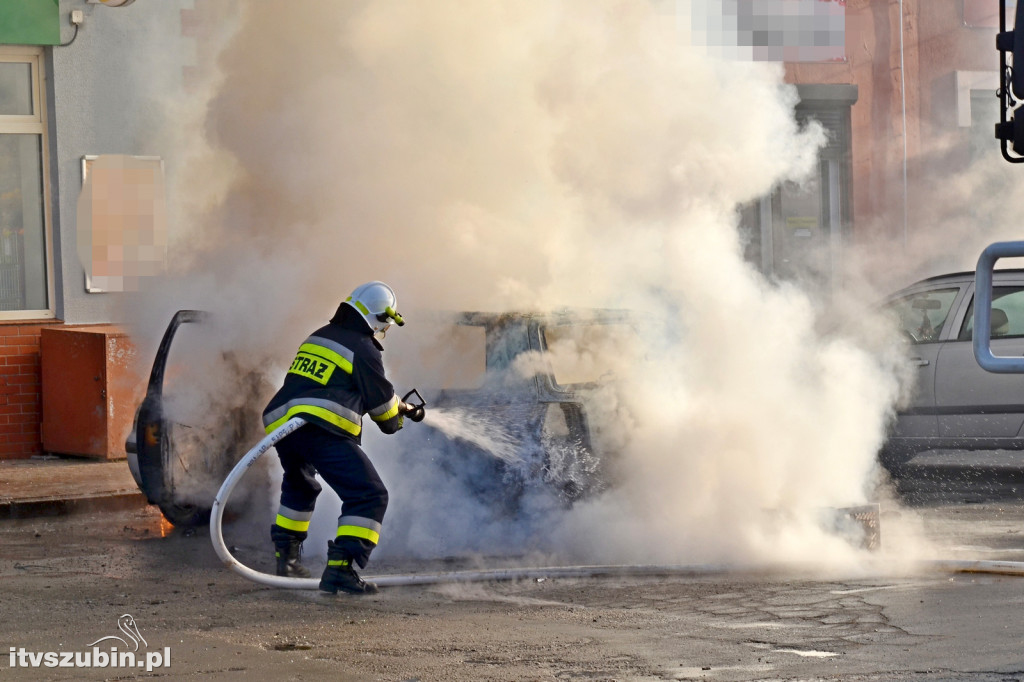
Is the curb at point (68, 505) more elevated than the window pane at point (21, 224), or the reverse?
the window pane at point (21, 224)

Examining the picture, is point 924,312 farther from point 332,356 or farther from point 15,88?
point 15,88

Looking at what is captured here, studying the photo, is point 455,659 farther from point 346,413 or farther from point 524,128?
point 524,128

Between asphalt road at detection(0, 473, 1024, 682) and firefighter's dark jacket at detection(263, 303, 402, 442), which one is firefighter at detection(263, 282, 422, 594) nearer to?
firefighter's dark jacket at detection(263, 303, 402, 442)

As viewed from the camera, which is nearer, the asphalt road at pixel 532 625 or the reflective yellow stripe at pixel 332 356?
the asphalt road at pixel 532 625

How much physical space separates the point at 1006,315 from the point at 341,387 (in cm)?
549

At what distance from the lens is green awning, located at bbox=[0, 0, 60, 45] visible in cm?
1179

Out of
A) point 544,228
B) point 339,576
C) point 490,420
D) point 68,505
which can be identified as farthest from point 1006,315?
point 68,505

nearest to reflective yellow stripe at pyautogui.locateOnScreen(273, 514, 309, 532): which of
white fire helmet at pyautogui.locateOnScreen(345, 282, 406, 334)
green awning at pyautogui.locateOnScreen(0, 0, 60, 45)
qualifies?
white fire helmet at pyautogui.locateOnScreen(345, 282, 406, 334)

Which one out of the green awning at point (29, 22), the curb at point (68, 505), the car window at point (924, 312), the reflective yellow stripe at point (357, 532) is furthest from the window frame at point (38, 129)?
the car window at point (924, 312)

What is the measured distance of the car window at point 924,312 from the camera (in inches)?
400

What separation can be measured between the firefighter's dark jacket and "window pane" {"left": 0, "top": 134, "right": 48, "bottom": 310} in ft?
21.1

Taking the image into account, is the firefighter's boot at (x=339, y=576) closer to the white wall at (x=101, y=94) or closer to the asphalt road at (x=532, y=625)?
the asphalt road at (x=532, y=625)

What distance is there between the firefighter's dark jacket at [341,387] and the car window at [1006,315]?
501cm

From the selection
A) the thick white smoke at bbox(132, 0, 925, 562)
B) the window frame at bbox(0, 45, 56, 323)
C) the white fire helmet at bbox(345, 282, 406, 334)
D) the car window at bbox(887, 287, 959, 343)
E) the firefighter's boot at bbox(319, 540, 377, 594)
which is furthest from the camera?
the window frame at bbox(0, 45, 56, 323)
